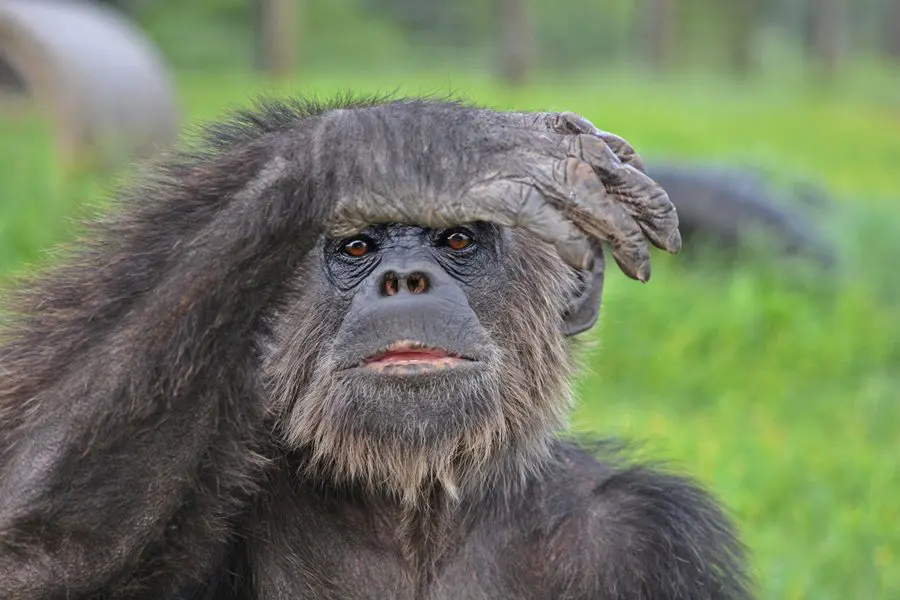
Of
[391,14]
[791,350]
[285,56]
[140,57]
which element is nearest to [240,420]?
[791,350]

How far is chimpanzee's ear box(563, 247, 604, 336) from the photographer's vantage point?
3980 millimetres

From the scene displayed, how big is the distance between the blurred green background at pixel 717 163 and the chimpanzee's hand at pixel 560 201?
1.18m

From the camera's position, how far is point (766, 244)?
31.2 ft

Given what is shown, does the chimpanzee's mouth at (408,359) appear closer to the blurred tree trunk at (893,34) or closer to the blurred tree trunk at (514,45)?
the blurred tree trunk at (514,45)

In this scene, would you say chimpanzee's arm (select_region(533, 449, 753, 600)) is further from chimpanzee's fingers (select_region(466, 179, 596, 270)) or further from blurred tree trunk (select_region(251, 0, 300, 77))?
blurred tree trunk (select_region(251, 0, 300, 77))

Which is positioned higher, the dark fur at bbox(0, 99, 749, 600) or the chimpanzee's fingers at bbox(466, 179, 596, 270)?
the chimpanzee's fingers at bbox(466, 179, 596, 270)

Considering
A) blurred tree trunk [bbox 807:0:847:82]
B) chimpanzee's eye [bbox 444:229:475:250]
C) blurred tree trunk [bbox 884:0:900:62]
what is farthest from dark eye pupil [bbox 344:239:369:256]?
blurred tree trunk [bbox 884:0:900:62]

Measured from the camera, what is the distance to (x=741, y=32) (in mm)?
26125

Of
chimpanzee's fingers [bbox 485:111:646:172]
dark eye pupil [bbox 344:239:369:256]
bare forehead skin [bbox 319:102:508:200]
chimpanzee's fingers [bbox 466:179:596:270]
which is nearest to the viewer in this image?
chimpanzee's fingers [bbox 466:179:596:270]

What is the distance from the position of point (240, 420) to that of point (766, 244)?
6789 millimetres

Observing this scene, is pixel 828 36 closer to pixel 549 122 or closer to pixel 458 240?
pixel 458 240

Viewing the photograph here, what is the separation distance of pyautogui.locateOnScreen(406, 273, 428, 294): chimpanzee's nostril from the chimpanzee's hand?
32 centimetres

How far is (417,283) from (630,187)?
0.65 meters

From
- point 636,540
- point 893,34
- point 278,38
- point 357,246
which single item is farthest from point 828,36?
point 357,246
